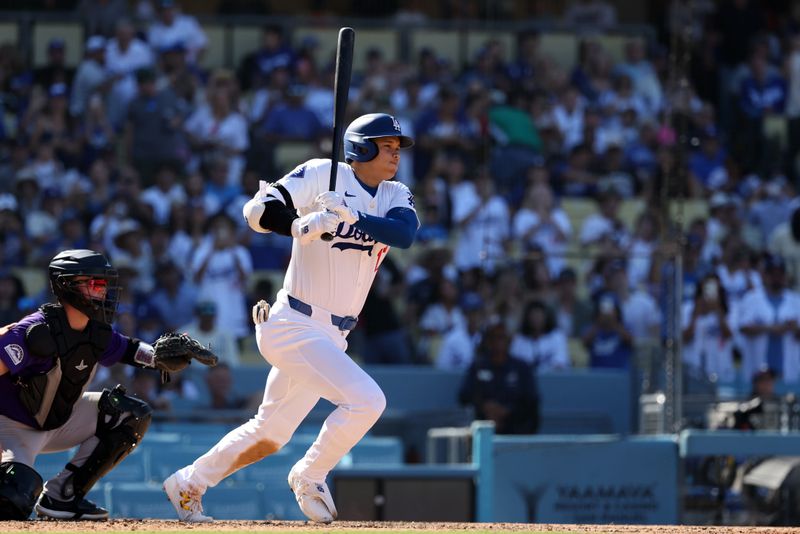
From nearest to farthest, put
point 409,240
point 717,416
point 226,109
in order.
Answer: point 409,240, point 717,416, point 226,109

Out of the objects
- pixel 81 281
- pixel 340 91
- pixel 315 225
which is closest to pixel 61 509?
pixel 81 281

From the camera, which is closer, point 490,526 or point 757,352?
point 490,526

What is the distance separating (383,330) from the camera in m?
12.4

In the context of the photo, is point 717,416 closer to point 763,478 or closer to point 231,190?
point 763,478

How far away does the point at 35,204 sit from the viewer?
13.1 m

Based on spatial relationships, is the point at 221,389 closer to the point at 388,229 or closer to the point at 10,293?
the point at 10,293

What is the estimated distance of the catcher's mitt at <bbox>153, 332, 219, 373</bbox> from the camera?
6.48 meters

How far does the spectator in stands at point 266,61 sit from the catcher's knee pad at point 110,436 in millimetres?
8938

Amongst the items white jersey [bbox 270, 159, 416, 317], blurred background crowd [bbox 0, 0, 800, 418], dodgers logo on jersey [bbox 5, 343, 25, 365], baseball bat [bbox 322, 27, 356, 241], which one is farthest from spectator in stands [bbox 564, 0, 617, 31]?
dodgers logo on jersey [bbox 5, 343, 25, 365]

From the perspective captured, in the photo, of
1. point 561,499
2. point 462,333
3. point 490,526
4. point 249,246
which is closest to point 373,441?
point 561,499

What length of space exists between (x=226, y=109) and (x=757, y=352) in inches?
216

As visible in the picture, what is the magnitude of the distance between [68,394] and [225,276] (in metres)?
6.06

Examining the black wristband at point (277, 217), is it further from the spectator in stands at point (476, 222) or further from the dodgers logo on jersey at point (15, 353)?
the spectator in stands at point (476, 222)

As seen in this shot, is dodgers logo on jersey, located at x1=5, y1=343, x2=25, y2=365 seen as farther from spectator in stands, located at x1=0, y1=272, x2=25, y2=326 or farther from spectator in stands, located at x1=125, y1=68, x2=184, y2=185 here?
spectator in stands, located at x1=125, y1=68, x2=184, y2=185
